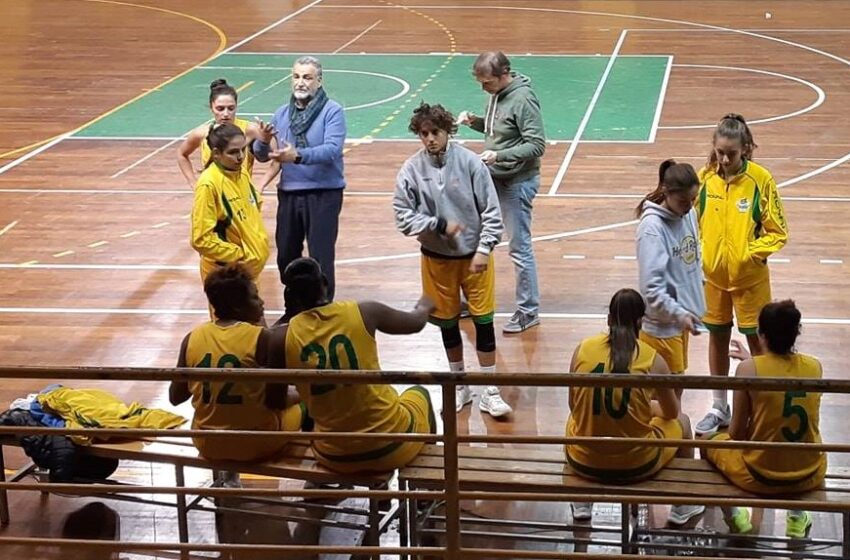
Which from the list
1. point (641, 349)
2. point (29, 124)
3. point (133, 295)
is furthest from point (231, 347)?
point (29, 124)

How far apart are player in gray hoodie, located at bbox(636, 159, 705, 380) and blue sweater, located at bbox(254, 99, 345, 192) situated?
2.42 m

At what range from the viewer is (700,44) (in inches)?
799

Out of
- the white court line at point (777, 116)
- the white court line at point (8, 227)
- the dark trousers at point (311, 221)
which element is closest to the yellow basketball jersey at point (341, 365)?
the dark trousers at point (311, 221)

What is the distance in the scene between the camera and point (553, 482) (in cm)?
530

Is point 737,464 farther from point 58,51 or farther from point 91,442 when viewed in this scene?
point 58,51

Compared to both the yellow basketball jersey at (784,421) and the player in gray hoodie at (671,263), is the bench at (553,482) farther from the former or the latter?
the player in gray hoodie at (671,263)

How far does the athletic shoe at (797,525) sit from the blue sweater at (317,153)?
12.0ft

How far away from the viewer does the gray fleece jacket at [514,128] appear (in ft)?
26.6

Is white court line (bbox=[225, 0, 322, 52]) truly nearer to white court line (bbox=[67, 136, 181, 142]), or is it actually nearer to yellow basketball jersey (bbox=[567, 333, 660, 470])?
white court line (bbox=[67, 136, 181, 142])

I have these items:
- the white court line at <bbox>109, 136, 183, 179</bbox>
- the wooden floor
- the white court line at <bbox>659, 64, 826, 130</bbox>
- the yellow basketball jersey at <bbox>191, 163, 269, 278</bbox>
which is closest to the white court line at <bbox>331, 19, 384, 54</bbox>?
the wooden floor

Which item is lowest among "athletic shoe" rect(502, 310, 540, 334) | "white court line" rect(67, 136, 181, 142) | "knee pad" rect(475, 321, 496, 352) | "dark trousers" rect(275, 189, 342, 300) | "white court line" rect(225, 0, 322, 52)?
"white court line" rect(225, 0, 322, 52)

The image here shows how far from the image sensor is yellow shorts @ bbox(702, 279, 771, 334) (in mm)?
6836

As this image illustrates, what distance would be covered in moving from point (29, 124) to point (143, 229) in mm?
4910

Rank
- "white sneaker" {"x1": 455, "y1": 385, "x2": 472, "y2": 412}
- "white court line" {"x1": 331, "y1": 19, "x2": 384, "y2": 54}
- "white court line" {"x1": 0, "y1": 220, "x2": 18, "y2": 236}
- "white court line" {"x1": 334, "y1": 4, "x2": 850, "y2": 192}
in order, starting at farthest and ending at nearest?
"white court line" {"x1": 331, "y1": 19, "x2": 384, "y2": 54}, "white court line" {"x1": 334, "y1": 4, "x2": 850, "y2": 192}, "white court line" {"x1": 0, "y1": 220, "x2": 18, "y2": 236}, "white sneaker" {"x1": 455, "y1": 385, "x2": 472, "y2": 412}
